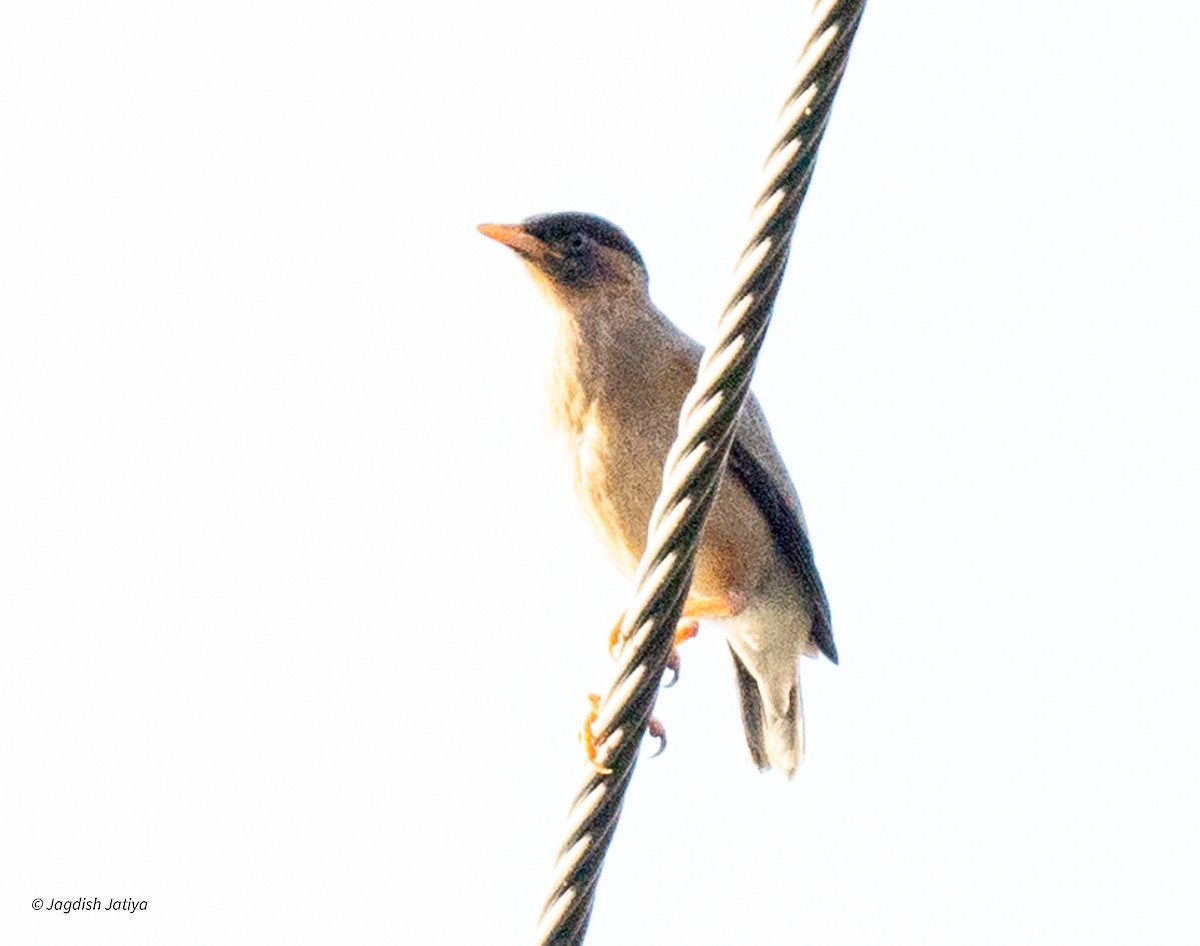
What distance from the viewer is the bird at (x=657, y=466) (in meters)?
5.62

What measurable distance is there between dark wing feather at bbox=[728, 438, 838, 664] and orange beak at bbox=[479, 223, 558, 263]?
3.40 ft

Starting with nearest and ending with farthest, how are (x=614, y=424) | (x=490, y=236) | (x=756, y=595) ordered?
1. (x=614, y=424)
2. (x=756, y=595)
3. (x=490, y=236)

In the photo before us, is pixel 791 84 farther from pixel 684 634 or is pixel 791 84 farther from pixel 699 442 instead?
pixel 684 634

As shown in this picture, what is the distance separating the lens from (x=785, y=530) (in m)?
6.00

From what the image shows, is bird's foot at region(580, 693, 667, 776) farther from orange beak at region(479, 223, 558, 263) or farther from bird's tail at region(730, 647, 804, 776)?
orange beak at region(479, 223, 558, 263)

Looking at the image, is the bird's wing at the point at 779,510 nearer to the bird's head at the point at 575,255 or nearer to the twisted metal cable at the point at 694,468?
the bird's head at the point at 575,255

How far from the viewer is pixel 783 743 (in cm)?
645

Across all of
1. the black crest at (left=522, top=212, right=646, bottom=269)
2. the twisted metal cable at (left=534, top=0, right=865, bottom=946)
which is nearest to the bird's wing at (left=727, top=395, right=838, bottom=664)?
the black crest at (left=522, top=212, right=646, bottom=269)

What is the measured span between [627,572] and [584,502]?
1.10 ft

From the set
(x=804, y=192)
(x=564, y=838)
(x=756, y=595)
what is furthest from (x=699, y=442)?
(x=756, y=595)

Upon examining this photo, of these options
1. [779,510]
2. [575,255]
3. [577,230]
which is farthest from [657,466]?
[577,230]

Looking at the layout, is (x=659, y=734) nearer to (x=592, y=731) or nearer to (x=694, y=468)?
(x=592, y=731)

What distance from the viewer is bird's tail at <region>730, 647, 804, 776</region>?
643 centimetres

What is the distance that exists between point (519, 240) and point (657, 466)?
1277mm
